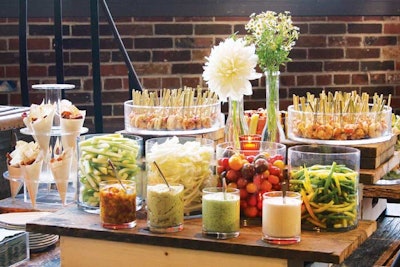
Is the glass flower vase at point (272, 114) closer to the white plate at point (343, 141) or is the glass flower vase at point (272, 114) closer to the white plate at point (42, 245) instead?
the white plate at point (343, 141)

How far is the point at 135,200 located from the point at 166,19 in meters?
3.57

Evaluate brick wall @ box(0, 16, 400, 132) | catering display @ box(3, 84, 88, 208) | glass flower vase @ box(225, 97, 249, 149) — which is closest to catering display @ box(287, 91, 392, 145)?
glass flower vase @ box(225, 97, 249, 149)

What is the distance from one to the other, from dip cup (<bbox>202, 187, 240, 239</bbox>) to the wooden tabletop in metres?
0.03

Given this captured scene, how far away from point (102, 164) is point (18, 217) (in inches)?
24.3

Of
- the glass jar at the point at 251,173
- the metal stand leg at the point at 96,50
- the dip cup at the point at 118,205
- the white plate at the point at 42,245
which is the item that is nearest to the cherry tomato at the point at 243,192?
the glass jar at the point at 251,173

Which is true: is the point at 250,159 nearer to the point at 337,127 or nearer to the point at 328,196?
the point at 328,196

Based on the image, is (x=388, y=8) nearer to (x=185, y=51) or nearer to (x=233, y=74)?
(x=185, y=51)

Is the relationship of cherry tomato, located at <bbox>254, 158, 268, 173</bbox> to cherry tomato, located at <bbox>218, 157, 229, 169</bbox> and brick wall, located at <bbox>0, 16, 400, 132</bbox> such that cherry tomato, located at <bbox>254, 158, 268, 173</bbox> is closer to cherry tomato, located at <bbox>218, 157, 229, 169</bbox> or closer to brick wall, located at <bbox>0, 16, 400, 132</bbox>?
cherry tomato, located at <bbox>218, 157, 229, 169</bbox>

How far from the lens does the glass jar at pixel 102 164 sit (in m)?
2.23

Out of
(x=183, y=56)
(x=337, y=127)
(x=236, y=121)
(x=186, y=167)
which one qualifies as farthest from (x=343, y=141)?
(x=183, y=56)

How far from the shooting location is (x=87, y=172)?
2.25 meters

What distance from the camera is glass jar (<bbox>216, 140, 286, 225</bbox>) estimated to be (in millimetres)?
2076

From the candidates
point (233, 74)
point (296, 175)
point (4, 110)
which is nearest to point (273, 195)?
point (296, 175)

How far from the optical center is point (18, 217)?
2689mm
